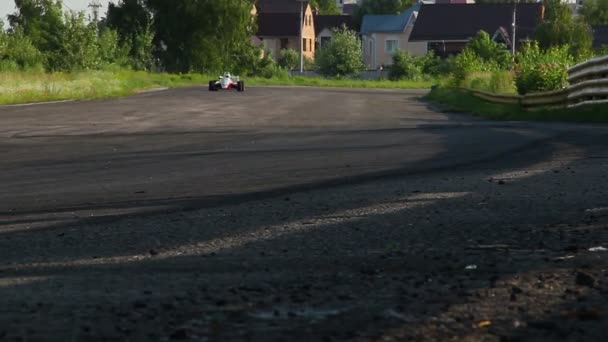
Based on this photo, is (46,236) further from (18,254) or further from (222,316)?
(222,316)

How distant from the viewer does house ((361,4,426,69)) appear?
13050cm

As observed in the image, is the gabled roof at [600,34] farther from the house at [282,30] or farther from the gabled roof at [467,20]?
the house at [282,30]

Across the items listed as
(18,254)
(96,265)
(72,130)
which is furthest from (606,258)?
(72,130)

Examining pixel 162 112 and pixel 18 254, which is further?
pixel 162 112

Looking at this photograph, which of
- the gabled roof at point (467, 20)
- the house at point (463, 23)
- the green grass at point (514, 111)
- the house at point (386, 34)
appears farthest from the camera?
the house at point (386, 34)

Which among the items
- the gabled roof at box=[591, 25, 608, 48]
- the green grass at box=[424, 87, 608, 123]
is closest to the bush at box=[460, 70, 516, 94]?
the green grass at box=[424, 87, 608, 123]

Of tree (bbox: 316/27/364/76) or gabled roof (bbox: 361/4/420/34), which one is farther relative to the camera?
gabled roof (bbox: 361/4/420/34)

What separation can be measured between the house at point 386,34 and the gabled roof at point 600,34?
66.1 feet

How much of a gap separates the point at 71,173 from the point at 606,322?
360 inches

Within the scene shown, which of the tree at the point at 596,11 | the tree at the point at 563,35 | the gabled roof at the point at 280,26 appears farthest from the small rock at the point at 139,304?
the tree at the point at 596,11

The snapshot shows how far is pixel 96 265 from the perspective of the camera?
601 centimetres

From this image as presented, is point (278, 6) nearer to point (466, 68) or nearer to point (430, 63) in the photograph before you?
point (430, 63)

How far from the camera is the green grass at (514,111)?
72.0 feet

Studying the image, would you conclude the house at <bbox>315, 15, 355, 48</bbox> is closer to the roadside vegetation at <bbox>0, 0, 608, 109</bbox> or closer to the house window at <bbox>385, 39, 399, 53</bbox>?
the house window at <bbox>385, 39, 399, 53</bbox>
